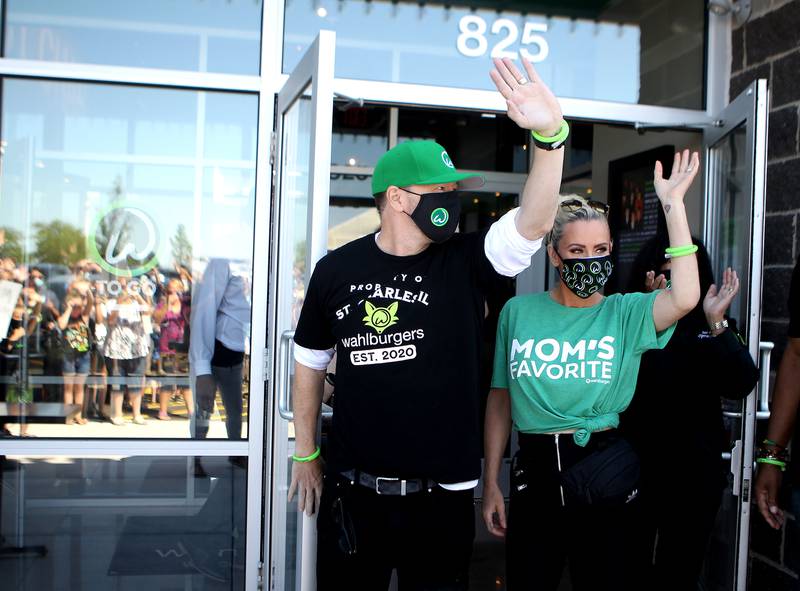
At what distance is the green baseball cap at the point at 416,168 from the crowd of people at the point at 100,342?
1.48 m

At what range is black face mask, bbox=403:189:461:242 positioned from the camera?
2.10 m

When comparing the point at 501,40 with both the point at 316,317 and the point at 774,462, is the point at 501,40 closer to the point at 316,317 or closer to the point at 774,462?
the point at 316,317

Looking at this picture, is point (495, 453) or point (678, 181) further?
point (495, 453)

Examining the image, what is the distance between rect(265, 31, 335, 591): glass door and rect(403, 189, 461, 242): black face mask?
1.21ft

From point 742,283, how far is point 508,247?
1428 millimetres

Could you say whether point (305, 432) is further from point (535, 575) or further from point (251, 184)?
point (251, 184)

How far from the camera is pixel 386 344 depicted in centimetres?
210

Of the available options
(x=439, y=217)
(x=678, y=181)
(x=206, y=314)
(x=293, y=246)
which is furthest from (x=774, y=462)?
(x=206, y=314)

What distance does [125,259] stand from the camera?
3.33m

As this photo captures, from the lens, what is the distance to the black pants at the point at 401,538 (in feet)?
6.82

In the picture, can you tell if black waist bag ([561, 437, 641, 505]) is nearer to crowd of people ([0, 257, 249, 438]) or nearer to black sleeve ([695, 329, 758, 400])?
black sleeve ([695, 329, 758, 400])

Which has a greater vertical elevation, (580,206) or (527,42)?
(527,42)

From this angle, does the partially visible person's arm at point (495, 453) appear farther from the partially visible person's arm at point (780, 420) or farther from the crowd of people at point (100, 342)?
the crowd of people at point (100, 342)

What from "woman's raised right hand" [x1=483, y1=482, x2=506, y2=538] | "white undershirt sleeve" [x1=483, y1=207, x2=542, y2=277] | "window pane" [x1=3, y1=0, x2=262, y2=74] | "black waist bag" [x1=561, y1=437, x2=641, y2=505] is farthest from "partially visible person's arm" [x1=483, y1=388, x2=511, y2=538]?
"window pane" [x1=3, y1=0, x2=262, y2=74]
